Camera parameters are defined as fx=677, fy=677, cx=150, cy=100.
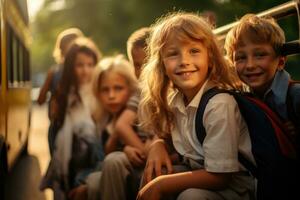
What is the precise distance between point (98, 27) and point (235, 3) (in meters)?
11.5

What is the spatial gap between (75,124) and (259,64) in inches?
99.9

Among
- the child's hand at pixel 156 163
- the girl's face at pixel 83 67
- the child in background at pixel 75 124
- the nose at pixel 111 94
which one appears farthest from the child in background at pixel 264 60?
the girl's face at pixel 83 67

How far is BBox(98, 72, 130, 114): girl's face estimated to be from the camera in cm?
465

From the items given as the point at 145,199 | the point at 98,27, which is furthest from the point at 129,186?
the point at 98,27

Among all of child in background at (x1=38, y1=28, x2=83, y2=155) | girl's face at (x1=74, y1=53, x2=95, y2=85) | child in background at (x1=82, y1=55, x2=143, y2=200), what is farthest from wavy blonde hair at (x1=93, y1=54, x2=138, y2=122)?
child in background at (x1=38, y1=28, x2=83, y2=155)

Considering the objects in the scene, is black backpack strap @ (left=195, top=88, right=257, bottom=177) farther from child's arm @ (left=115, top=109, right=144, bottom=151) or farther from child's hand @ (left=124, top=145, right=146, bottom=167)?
child's arm @ (left=115, top=109, right=144, bottom=151)

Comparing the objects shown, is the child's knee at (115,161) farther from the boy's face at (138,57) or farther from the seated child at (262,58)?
the seated child at (262,58)

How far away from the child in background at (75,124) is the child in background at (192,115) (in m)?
1.76

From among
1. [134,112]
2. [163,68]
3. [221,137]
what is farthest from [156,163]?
[134,112]

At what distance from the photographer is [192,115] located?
9.75 feet

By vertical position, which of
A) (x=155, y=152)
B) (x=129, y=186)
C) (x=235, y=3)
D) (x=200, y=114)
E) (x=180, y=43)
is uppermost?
(x=235, y=3)

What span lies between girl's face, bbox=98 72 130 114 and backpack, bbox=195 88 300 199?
1.94 m

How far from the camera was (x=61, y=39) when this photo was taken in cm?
593

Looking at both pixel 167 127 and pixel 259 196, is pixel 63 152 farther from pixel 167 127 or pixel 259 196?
pixel 259 196
